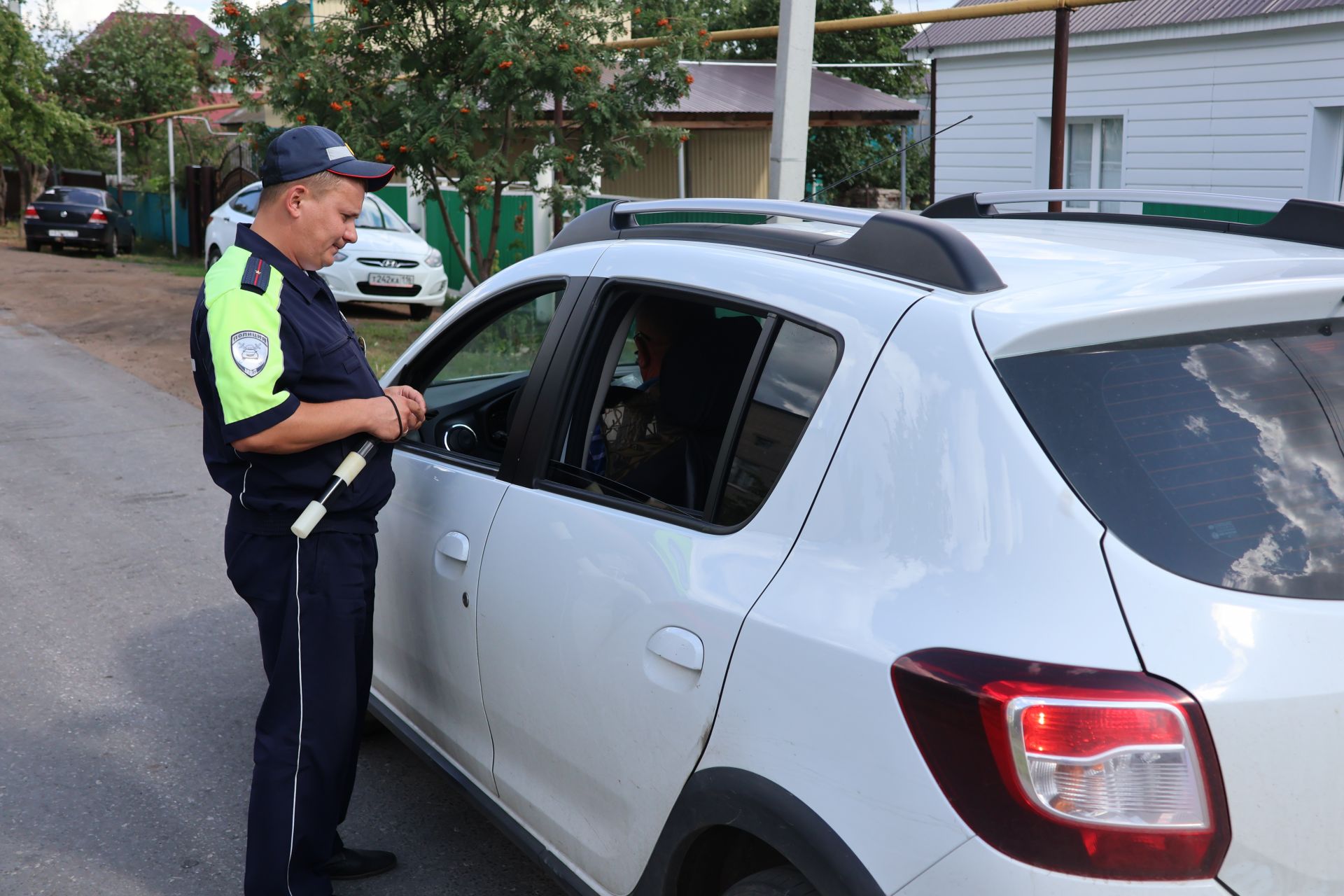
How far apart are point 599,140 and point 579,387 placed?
1014 cm

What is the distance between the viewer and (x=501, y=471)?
3.03 m

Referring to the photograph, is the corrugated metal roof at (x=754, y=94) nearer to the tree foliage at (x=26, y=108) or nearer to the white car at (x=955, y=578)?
the white car at (x=955, y=578)

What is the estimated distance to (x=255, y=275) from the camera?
9.50 ft

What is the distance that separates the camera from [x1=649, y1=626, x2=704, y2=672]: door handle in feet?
7.36

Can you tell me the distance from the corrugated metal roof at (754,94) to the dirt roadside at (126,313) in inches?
209

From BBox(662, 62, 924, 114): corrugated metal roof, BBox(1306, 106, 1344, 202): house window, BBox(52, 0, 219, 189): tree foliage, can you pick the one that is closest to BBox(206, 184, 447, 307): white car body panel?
BBox(662, 62, 924, 114): corrugated metal roof

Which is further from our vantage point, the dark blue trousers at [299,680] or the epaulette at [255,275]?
the dark blue trousers at [299,680]

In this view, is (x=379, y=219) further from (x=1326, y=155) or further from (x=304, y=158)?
(x=304, y=158)

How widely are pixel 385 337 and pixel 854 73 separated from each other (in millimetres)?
26212

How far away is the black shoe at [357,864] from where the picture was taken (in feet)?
11.4

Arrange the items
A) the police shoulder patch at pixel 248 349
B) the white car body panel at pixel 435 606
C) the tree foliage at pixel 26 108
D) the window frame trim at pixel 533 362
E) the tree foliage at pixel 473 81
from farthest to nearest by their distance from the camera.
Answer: the tree foliage at pixel 26 108
the tree foliage at pixel 473 81
the white car body panel at pixel 435 606
the window frame trim at pixel 533 362
the police shoulder patch at pixel 248 349

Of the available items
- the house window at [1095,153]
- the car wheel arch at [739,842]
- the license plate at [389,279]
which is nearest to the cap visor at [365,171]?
the car wheel arch at [739,842]

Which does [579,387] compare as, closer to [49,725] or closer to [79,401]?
[49,725]

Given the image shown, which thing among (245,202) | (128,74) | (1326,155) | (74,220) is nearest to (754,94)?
(245,202)
